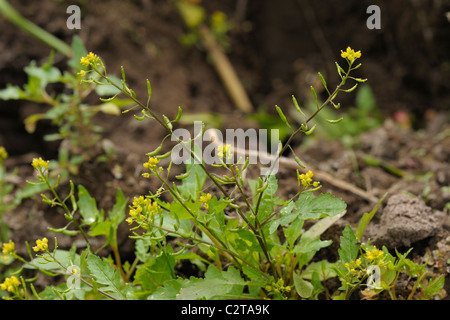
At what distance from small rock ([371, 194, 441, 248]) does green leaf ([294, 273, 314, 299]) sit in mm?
334

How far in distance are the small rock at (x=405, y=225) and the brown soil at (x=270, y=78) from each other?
3 cm

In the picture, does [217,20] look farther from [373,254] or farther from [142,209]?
[373,254]

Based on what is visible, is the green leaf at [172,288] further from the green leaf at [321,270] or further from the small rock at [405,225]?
the small rock at [405,225]

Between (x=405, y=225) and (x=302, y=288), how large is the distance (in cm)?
43

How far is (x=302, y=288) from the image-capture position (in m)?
1.38

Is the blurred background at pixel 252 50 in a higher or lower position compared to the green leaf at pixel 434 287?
higher

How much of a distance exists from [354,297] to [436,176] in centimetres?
89

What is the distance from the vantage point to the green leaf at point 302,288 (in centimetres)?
136

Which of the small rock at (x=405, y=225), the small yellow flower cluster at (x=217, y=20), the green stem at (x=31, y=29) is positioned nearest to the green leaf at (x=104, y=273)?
the small rock at (x=405, y=225)

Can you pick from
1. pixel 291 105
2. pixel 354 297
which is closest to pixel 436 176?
pixel 354 297

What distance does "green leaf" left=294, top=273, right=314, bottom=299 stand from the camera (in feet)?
4.45

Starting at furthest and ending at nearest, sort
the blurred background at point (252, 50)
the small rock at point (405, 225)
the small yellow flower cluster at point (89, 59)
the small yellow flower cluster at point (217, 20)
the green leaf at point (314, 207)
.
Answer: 1. the small yellow flower cluster at point (217, 20)
2. the blurred background at point (252, 50)
3. the small rock at point (405, 225)
4. the green leaf at point (314, 207)
5. the small yellow flower cluster at point (89, 59)
